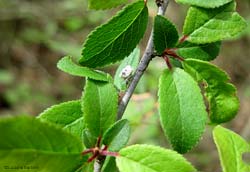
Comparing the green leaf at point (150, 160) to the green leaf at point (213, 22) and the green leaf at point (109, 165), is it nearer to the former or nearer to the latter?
the green leaf at point (109, 165)

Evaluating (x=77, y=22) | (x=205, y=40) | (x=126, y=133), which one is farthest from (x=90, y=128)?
(x=77, y=22)

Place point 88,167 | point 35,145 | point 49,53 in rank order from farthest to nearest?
point 49,53 < point 88,167 < point 35,145

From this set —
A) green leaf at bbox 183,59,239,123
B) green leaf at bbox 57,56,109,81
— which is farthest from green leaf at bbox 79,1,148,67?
green leaf at bbox 183,59,239,123

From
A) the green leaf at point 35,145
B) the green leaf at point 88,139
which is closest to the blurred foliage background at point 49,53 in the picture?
the green leaf at point 88,139

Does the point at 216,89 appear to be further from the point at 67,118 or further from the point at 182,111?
the point at 67,118

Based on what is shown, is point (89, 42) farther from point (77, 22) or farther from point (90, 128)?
point (77, 22)

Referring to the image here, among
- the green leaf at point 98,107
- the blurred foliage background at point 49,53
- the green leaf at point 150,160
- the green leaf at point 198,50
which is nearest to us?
the green leaf at point 150,160

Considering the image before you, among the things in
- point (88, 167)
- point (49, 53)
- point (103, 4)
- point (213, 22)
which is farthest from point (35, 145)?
point (49, 53)
